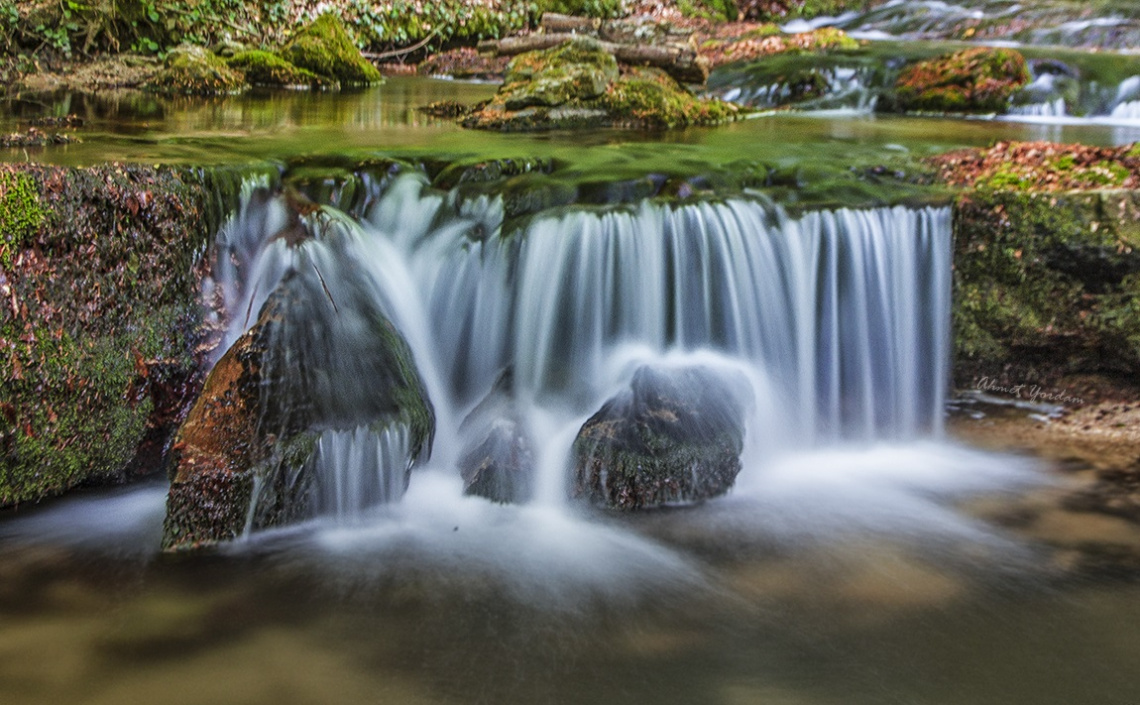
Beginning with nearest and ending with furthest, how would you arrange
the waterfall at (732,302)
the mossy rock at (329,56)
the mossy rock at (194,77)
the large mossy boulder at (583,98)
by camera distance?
the waterfall at (732,302) → the large mossy boulder at (583,98) → the mossy rock at (194,77) → the mossy rock at (329,56)

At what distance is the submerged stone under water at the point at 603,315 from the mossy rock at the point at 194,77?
776 centimetres

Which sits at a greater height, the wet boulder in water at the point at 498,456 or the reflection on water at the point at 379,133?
the reflection on water at the point at 379,133

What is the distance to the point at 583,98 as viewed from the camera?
31.3 ft

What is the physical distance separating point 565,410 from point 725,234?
4.94ft

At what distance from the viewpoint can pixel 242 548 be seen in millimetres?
4082

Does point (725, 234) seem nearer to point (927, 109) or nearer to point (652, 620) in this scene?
point (652, 620)

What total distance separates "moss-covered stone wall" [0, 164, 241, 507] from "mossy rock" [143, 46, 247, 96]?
27.2 feet

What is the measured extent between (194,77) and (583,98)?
597cm

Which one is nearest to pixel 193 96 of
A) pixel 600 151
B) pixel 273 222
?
pixel 600 151

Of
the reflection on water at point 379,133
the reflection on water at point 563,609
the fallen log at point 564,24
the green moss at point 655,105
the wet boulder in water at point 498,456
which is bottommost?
the reflection on water at point 563,609

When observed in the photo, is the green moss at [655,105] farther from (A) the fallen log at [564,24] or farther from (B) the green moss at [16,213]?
(B) the green moss at [16,213]

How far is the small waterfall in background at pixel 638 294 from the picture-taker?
17.1 feet

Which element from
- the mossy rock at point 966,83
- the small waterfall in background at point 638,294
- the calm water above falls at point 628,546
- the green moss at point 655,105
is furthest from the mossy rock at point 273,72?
the small waterfall in background at point 638,294

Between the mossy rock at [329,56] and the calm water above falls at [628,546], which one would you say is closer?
the calm water above falls at [628,546]
